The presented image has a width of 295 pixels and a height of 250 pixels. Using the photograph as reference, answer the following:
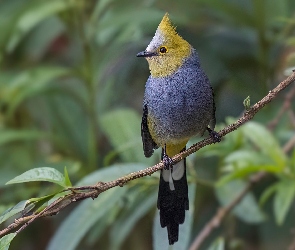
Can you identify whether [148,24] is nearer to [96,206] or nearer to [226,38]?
[226,38]

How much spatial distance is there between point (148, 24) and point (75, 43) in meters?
0.72

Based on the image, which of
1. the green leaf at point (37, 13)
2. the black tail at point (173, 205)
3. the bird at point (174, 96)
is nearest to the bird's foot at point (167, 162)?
the bird at point (174, 96)

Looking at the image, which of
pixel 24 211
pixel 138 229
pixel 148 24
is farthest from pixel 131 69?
pixel 24 211

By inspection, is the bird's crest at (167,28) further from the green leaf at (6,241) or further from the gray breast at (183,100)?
the green leaf at (6,241)

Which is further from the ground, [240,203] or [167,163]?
[167,163]

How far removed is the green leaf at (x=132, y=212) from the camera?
2.32m

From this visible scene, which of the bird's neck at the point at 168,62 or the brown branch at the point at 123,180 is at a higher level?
the bird's neck at the point at 168,62

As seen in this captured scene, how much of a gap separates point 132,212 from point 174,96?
1.13m

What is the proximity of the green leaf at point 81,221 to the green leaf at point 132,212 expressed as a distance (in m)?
0.16

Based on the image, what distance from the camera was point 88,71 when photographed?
2777mm

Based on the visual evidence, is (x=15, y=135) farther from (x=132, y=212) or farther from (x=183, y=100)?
(x=183, y=100)

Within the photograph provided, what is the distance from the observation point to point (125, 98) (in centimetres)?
345

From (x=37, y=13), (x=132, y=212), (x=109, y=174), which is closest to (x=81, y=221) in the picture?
(x=109, y=174)

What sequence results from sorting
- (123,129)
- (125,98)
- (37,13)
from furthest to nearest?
1. (125,98)
2. (37,13)
3. (123,129)
